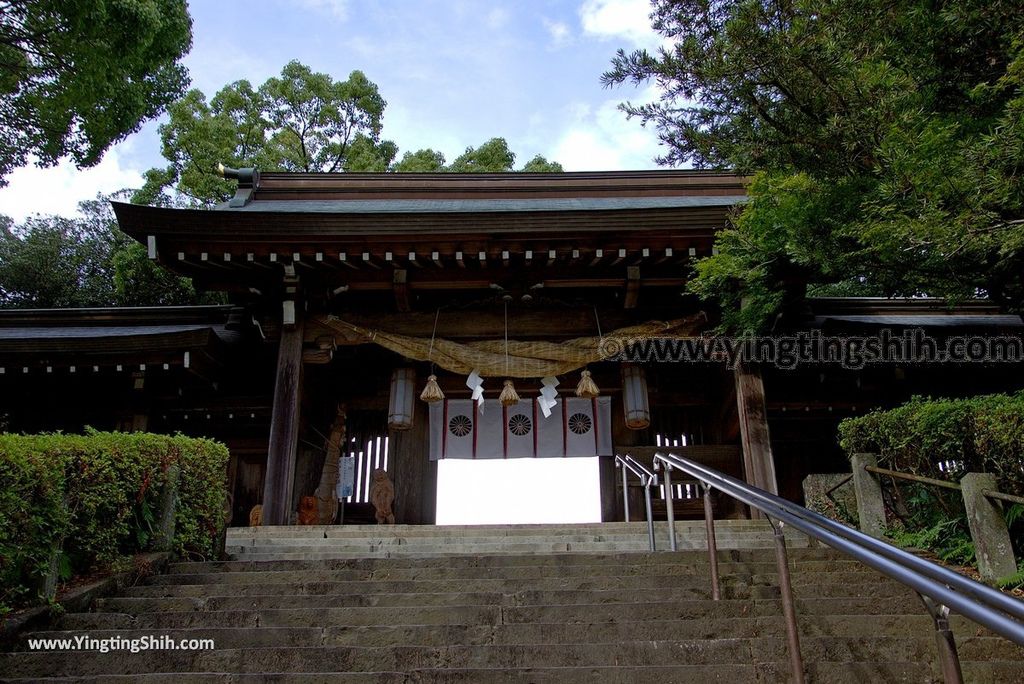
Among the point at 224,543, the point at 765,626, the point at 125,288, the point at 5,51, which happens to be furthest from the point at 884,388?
the point at 125,288

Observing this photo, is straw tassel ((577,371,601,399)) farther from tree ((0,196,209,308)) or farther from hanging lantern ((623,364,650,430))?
tree ((0,196,209,308))

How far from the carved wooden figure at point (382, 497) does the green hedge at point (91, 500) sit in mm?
4015

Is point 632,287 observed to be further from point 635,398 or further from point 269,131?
point 269,131

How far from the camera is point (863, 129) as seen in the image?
4891 mm

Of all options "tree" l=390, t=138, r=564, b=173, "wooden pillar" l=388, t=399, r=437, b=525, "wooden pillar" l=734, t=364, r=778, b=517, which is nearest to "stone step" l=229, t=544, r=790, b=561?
"wooden pillar" l=734, t=364, r=778, b=517

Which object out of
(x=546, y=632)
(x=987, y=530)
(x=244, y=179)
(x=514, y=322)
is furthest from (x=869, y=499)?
(x=244, y=179)

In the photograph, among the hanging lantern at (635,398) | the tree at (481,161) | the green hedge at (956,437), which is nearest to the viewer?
the green hedge at (956,437)

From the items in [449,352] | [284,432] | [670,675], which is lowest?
[670,675]

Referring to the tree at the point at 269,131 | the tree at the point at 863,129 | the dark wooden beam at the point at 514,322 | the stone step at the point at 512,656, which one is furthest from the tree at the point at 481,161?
the stone step at the point at 512,656

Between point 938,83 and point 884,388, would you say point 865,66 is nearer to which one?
point 938,83

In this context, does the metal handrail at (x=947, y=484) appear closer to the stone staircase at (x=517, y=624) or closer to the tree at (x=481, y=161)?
the stone staircase at (x=517, y=624)

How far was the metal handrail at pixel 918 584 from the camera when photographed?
1779 mm

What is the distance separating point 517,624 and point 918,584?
213cm

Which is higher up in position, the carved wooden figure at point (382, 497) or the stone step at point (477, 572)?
the carved wooden figure at point (382, 497)
